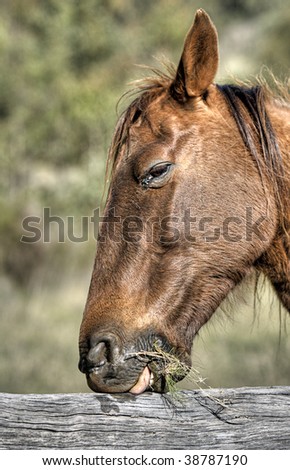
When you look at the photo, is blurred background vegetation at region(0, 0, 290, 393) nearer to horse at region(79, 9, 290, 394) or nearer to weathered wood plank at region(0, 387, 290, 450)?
horse at region(79, 9, 290, 394)

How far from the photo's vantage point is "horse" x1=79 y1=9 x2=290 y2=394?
3422 millimetres

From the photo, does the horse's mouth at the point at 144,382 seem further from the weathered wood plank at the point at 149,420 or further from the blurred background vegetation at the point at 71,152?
the blurred background vegetation at the point at 71,152

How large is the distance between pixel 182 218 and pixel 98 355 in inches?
37.3

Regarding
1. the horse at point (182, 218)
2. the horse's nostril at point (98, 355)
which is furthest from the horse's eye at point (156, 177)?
the horse's nostril at point (98, 355)

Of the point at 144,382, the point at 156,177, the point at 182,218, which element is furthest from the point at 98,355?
the point at 156,177

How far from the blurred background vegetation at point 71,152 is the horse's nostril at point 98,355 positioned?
754 millimetres

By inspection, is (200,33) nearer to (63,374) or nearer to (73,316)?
(63,374)

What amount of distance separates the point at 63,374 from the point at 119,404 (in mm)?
7362

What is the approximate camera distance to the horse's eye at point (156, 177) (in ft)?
12.0

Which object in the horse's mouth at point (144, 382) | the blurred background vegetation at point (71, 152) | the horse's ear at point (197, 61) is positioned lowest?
the horse's mouth at point (144, 382)

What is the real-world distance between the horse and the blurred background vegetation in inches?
17.7

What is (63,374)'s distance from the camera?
10.0 m

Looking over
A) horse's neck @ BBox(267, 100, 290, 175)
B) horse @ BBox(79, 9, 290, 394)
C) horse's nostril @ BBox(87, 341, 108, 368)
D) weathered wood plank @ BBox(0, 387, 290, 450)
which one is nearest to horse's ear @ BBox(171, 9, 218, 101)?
horse @ BBox(79, 9, 290, 394)

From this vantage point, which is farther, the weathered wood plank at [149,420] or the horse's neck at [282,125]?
the horse's neck at [282,125]
